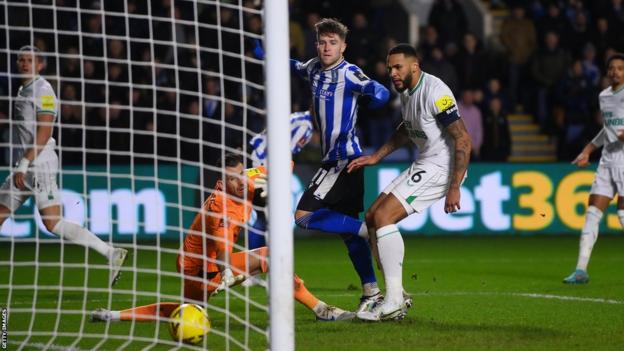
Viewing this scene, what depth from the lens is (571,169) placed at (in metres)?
15.4

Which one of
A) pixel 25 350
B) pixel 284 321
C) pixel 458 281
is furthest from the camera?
pixel 458 281

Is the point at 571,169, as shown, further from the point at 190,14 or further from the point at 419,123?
the point at 419,123

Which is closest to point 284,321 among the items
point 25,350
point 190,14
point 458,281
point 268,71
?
point 268,71

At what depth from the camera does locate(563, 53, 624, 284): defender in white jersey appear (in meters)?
10.1

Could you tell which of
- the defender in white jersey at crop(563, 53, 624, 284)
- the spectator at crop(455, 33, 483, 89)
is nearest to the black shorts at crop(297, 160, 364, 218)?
the defender in white jersey at crop(563, 53, 624, 284)

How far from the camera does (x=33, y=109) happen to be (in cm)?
891

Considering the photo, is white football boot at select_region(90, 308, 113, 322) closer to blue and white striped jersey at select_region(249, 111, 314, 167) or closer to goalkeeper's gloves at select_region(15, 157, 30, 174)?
goalkeeper's gloves at select_region(15, 157, 30, 174)

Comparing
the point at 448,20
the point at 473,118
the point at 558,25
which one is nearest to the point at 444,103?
the point at 473,118

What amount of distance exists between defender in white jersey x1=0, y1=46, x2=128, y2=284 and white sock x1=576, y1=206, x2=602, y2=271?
4142mm

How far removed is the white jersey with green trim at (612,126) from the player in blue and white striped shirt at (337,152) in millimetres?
3073

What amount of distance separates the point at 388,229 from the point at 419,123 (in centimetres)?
76

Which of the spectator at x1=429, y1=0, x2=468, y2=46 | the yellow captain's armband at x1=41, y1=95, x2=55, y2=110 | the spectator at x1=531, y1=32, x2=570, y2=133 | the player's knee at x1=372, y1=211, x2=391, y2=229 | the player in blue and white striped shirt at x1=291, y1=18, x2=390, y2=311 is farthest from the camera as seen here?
the spectator at x1=429, y1=0, x2=468, y2=46

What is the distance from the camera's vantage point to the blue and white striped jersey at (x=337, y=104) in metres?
8.07

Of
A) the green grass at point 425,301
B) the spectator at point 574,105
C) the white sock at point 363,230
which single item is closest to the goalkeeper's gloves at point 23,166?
the green grass at point 425,301
